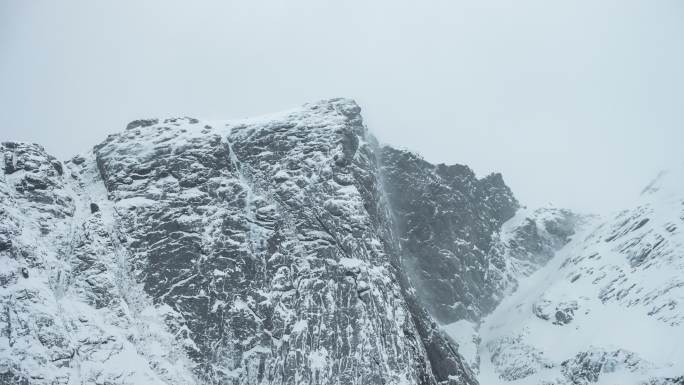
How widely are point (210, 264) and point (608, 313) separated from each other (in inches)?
3036

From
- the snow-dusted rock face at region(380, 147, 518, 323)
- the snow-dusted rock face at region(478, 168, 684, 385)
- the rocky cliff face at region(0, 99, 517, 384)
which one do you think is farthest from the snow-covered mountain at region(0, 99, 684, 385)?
the snow-dusted rock face at region(380, 147, 518, 323)

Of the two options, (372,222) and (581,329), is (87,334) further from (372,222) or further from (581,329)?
(581,329)

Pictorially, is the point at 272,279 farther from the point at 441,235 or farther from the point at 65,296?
the point at 441,235

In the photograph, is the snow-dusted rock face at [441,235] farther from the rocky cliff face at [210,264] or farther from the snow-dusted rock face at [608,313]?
the rocky cliff face at [210,264]

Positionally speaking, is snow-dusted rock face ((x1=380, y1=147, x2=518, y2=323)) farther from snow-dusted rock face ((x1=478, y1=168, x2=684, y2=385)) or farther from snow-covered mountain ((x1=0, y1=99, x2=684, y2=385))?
snow-dusted rock face ((x1=478, y1=168, x2=684, y2=385))

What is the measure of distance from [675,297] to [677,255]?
11.8m

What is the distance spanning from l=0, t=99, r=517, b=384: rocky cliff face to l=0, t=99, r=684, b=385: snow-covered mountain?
0.85ft

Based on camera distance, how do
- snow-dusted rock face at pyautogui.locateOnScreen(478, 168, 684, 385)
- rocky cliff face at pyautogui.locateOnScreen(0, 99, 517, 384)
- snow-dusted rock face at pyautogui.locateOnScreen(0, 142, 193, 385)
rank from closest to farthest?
1. snow-dusted rock face at pyautogui.locateOnScreen(0, 142, 193, 385)
2. rocky cliff face at pyautogui.locateOnScreen(0, 99, 517, 384)
3. snow-dusted rock face at pyautogui.locateOnScreen(478, 168, 684, 385)

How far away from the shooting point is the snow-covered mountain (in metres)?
90.1

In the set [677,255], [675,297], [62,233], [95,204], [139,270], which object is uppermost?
[95,204]

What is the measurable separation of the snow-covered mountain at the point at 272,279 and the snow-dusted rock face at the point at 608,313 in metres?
0.44

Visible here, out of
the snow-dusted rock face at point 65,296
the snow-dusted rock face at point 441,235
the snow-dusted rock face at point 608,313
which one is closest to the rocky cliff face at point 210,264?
the snow-dusted rock face at point 65,296

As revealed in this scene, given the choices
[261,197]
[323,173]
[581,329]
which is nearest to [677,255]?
[581,329]

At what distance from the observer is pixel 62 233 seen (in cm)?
9969
